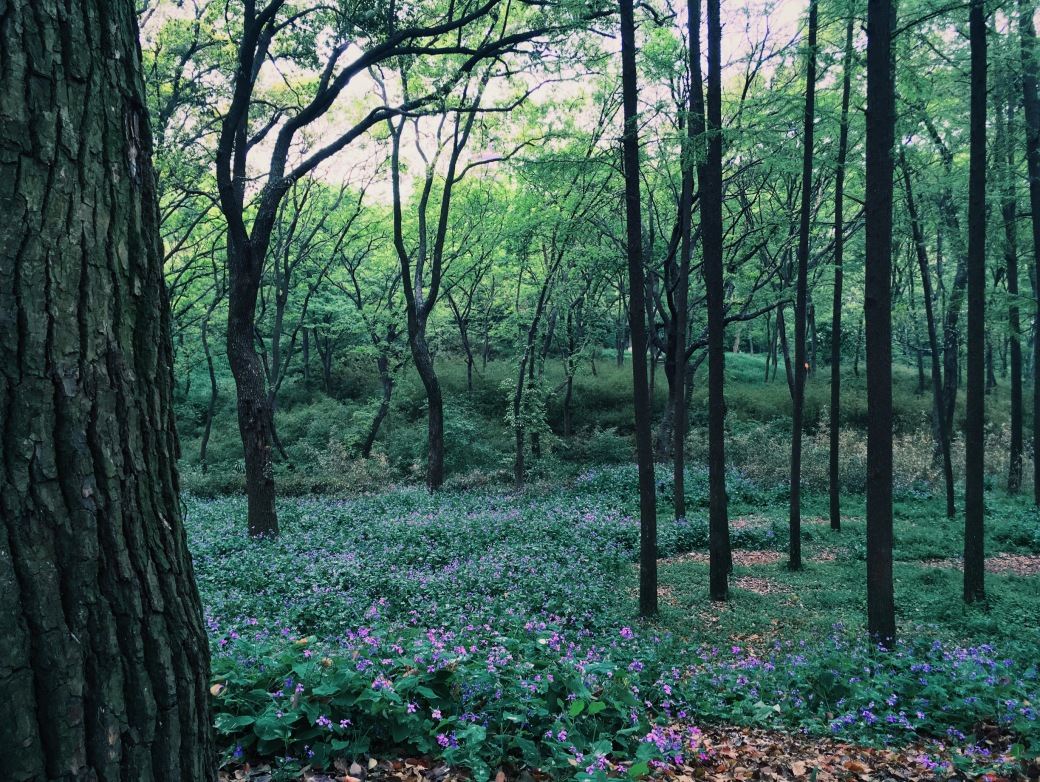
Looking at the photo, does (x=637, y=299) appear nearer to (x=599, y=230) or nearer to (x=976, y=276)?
(x=976, y=276)

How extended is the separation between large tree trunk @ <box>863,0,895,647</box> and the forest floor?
0.77 meters

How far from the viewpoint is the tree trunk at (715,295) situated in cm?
923

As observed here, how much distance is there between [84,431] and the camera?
1726 millimetres

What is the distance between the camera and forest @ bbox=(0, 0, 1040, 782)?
1.73 meters

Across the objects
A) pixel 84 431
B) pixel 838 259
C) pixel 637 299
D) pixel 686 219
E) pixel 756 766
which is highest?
pixel 686 219

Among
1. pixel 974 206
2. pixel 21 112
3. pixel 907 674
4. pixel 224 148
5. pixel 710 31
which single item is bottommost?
pixel 907 674

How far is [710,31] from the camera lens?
9.16 meters

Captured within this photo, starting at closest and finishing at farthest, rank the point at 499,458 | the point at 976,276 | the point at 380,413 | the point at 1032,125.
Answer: the point at 976,276
the point at 1032,125
the point at 499,458
the point at 380,413

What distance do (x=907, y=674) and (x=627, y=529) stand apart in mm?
7749

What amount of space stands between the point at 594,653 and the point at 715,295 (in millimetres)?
5877

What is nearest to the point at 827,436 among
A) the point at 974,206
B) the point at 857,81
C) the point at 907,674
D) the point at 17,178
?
the point at 857,81

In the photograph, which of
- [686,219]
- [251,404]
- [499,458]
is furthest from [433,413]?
[686,219]

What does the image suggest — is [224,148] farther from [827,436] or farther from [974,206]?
[827,436]

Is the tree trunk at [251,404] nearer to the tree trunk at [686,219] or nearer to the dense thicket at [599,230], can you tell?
the dense thicket at [599,230]
